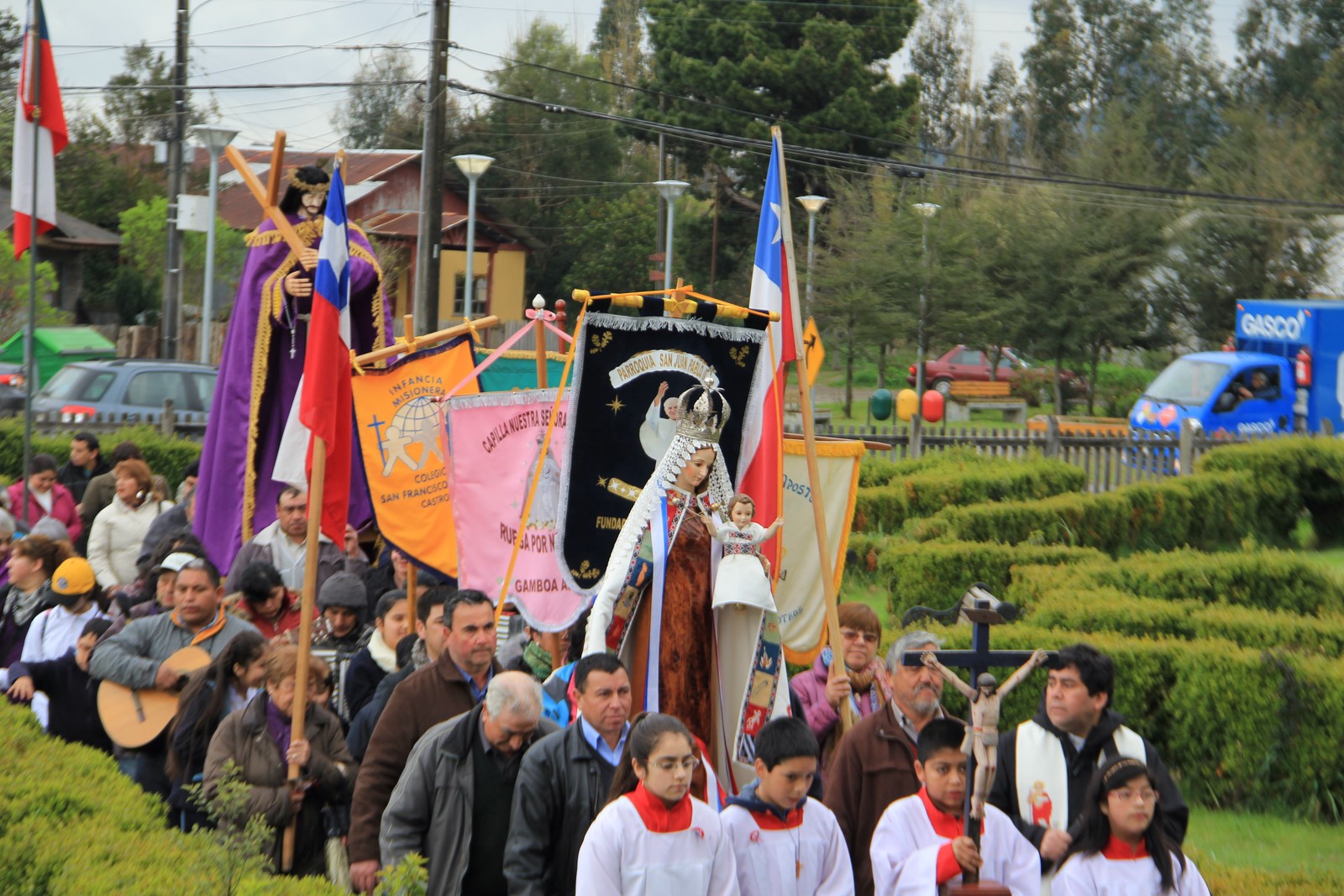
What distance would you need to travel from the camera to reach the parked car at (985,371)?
1542 inches

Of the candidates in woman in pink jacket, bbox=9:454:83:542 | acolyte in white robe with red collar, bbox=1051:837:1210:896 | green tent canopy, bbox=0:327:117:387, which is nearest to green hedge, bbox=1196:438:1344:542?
woman in pink jacket, bbox=9:454:83:542

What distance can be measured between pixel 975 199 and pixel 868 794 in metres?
34.7

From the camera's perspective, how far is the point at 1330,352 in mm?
25453

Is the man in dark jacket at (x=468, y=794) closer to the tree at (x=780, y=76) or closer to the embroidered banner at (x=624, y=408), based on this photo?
the embroidered banner at (x=624, y=408)

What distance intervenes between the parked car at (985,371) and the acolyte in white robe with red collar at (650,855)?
3377 cm

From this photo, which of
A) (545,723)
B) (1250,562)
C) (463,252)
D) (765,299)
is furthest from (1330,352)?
(463,252)

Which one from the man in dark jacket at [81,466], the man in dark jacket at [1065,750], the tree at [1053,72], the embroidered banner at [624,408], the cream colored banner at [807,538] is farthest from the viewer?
the tree at [1053,72]

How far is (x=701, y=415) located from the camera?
5879 mm

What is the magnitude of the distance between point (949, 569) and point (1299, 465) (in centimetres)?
809

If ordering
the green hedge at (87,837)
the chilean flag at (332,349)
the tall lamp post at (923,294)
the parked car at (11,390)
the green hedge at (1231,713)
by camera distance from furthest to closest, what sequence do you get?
the tall lamp post at (923,294), the parked car at (11,390), the green hedge at (1231,713), the chilean flag at (332,349), the green hedge at (87,837)

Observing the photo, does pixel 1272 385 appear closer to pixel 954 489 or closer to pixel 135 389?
pixel 954 489

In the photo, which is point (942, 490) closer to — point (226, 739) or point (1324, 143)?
point (226, 739)

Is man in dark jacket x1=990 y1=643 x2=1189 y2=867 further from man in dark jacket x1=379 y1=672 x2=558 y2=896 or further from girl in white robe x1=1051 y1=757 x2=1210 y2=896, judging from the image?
man in dark jacket x1=379 y1=672 x2=558 y2=896

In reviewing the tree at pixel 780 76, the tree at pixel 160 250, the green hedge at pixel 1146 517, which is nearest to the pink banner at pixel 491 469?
the green hedge at pixel 1146 517
